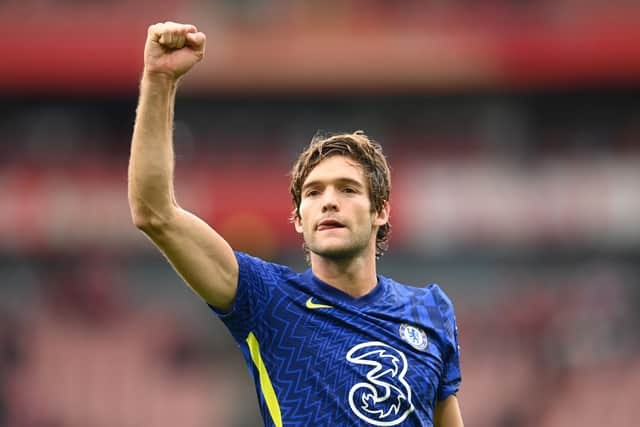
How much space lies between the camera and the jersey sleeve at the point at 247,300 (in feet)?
11.9

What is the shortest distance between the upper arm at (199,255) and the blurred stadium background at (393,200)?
1261 centimetres

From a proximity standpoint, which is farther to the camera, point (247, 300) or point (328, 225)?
point (328, 225)

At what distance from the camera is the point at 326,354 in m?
3.65

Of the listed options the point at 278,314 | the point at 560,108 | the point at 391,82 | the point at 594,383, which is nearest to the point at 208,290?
the point at 278,314

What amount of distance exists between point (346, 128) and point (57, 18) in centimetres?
518

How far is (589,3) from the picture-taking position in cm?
1766

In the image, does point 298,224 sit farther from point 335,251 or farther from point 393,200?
point 393,200

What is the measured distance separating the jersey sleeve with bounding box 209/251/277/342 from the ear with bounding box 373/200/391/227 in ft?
1.79

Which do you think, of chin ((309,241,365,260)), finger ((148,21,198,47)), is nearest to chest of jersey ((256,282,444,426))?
chin ((309,241,365,260))

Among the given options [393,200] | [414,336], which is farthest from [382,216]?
[393,200]

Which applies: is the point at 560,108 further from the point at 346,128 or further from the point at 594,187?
the point at 346,128

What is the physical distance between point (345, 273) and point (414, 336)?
33cm

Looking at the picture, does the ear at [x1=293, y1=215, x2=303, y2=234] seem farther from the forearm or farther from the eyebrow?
the forearm

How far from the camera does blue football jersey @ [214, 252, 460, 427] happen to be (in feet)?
11.8
